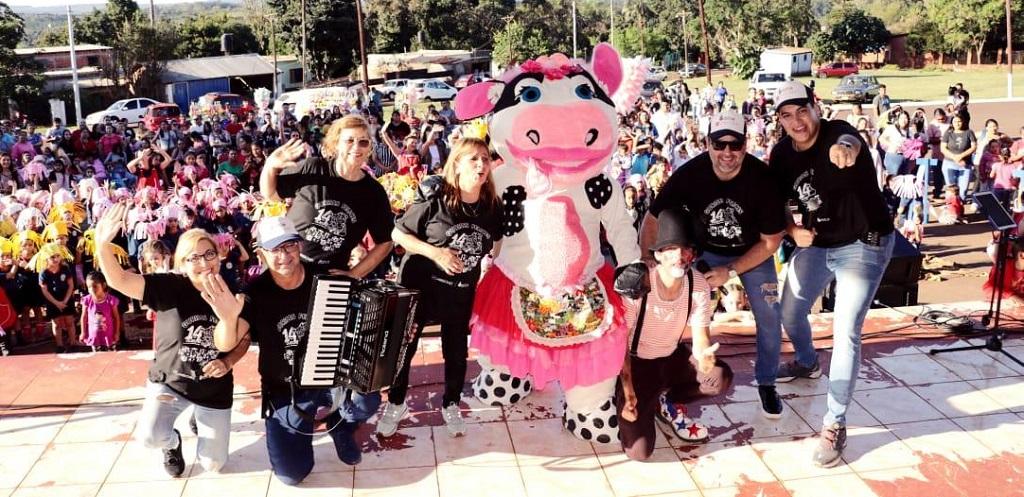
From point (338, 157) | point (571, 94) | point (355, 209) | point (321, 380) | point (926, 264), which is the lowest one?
point (926, 264)

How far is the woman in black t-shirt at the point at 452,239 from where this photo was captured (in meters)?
3.94

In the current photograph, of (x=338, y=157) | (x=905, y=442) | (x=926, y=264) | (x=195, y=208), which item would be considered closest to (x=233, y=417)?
(x=338, y=157)

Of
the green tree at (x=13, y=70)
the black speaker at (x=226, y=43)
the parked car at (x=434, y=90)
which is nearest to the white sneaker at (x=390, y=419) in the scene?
the parked car at (x=434, y=90)

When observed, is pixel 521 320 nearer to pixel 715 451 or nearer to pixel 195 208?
pixel 715 451

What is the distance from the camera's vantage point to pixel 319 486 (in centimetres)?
391

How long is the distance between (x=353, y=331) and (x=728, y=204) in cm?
192

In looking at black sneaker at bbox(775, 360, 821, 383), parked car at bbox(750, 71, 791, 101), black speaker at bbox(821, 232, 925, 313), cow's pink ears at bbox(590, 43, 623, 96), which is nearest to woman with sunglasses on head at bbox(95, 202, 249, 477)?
cow's pink ears at bbox(590, 43, 623, 96)

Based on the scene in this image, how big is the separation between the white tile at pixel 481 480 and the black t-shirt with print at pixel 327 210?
1.15 metres

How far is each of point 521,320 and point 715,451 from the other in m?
1.19

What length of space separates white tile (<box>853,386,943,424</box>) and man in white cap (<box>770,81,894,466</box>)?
0.63m

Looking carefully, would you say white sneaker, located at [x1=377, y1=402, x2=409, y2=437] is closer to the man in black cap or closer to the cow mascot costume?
the cow mascot costume

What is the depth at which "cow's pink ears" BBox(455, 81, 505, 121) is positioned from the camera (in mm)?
4172

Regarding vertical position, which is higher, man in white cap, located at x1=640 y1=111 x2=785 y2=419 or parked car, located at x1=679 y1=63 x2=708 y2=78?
parked car, located at x1=679 y1=63 x2=708 y2=78

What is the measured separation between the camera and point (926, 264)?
30.3ft
